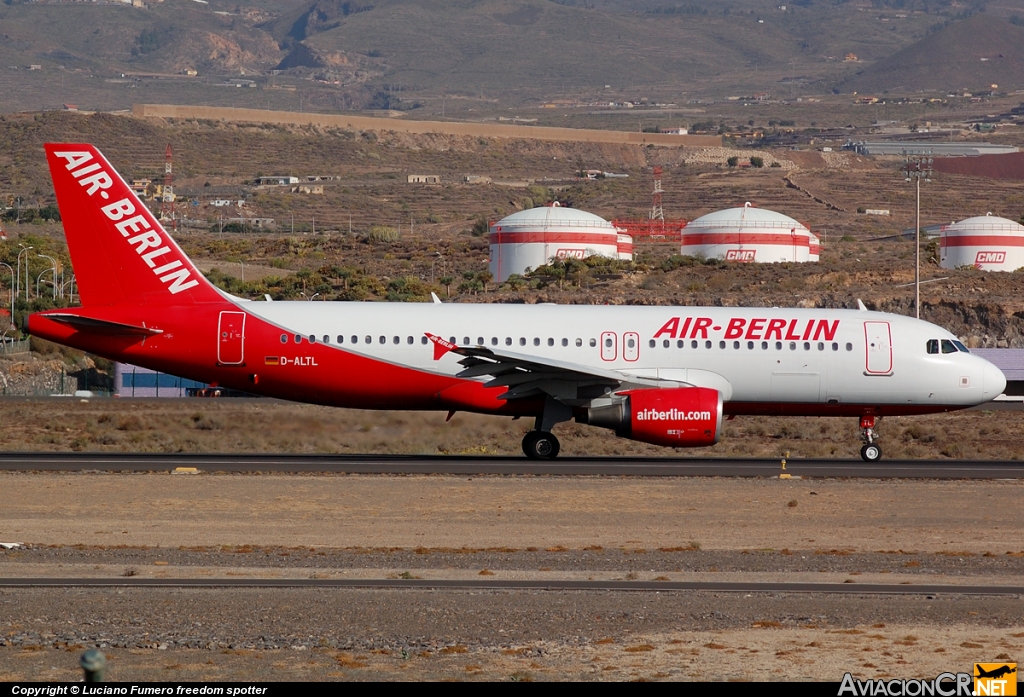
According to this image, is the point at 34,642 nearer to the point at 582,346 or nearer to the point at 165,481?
the point at 165,481

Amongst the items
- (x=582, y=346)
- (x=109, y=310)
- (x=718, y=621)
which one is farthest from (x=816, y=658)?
(x=109, y=310)

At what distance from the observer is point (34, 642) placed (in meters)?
13.1

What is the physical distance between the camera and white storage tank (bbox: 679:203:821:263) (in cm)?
9419

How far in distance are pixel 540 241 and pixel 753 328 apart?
61.6 m

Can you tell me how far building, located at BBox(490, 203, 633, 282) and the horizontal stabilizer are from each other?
62.4 m

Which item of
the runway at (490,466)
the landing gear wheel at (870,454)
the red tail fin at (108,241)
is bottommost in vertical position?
the runway at (490,466)

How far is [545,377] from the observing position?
29609 mm

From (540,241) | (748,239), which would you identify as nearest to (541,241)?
(540,241)

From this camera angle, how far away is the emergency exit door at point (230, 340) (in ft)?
98.5

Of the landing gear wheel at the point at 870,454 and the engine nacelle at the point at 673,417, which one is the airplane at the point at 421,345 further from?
the engine nacelle at the point at 673,417

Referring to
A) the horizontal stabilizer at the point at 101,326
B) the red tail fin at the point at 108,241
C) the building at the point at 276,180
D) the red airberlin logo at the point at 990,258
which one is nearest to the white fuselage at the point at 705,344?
the red tail fin at the point at 108,241

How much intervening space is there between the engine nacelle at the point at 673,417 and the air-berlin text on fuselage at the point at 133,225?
9.93 m

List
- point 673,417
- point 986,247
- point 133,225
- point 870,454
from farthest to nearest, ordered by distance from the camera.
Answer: point 986,247 → point 870,454 → point 133,225 → point 673,417

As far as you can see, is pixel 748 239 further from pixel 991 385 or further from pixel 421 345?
pixel 421 345
